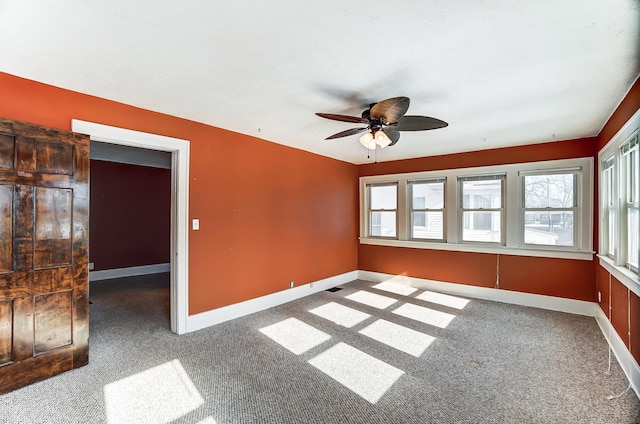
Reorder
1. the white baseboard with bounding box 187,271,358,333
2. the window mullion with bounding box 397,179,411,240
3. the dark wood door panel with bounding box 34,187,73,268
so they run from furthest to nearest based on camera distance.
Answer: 1. the window mullion with bounding box 397,179,411,240
2. the white baseboard with bounding box 187,271,358,333
3. the dark wood door panel with bounding box 34,187,73,268

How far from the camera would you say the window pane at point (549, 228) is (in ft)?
13.3

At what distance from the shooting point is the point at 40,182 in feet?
7.48

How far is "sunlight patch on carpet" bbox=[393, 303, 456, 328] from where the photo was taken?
3.56 m

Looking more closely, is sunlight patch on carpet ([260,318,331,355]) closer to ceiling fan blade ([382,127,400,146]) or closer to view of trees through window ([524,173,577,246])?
ceiling fan blade ([382,127,400,146])

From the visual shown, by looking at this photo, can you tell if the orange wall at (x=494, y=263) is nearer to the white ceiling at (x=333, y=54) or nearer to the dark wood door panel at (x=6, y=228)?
the white ceiling at (x=333, y=54)

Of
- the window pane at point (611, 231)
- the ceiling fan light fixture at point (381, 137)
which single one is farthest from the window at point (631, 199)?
the ceiling fan light fixture at point (381, 137)

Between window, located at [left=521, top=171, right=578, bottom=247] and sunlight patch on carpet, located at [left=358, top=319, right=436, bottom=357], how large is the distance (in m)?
2.54

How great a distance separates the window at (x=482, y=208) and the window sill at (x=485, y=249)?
0.53ft

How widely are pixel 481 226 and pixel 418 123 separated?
3004mm

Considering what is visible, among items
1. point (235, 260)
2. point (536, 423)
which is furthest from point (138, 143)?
point (536, 423)

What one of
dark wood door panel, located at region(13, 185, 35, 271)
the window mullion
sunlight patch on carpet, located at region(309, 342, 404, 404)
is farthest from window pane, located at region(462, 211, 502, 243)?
dark wood door panel, located at region(13, 185, 35, 271)

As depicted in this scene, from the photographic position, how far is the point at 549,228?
418cm

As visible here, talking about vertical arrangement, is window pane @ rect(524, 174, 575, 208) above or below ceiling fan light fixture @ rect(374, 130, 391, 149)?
below

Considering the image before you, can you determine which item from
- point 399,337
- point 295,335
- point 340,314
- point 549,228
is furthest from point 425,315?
point 549,228
